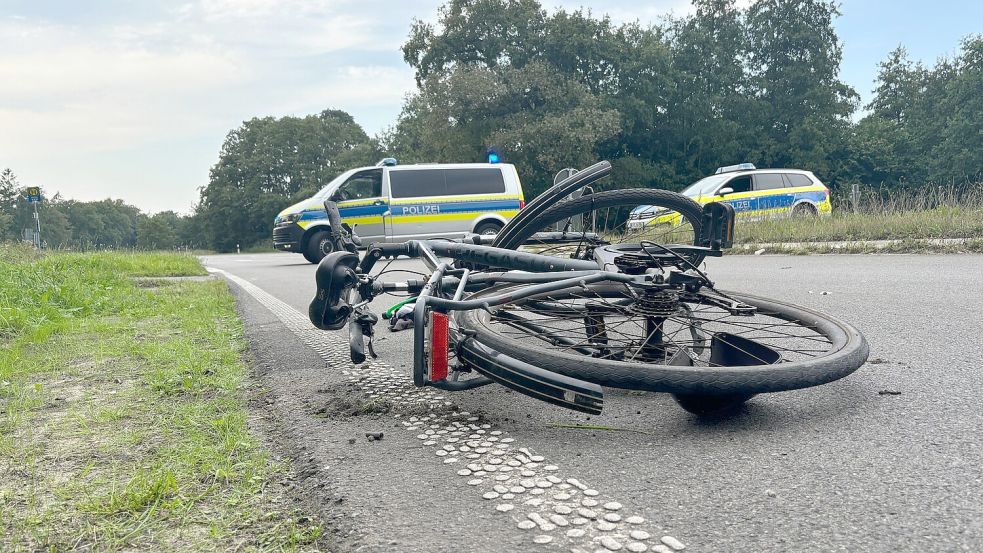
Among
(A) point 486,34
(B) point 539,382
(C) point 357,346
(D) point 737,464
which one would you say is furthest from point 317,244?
(A) point 486,34

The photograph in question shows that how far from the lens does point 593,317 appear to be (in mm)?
2514

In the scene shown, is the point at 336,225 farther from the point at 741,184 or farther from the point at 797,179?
the point at 797,179

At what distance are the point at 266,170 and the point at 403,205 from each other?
5034 centimetres

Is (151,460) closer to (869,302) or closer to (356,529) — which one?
(356,529)

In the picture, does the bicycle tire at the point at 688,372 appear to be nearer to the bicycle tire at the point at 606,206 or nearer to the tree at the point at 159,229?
the bicycle tire at the point at 606,206

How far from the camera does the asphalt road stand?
1400mm

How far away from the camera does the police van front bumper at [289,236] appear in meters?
14.6

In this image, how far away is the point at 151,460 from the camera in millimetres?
1974

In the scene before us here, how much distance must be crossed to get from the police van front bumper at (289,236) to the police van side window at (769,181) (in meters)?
10.8

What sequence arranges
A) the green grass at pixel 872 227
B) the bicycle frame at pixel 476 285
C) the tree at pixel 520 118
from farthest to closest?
the tree at pixel 520 118
the green grass at pixel 872 227
the bicycle frame at pixel 476 285

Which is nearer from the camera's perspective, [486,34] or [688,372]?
[688,372]

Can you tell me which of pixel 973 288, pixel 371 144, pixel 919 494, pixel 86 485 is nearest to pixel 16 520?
pixel 86 485

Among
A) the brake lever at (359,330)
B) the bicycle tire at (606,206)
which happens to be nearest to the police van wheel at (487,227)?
the bicycle tire at (606,206)

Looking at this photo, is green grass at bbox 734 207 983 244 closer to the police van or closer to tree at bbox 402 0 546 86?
the police van
